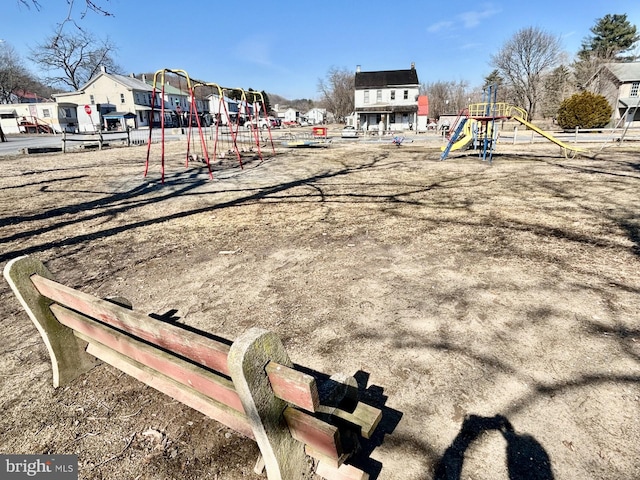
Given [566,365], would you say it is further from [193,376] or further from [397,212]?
[397,212]

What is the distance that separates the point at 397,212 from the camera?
7.71 m

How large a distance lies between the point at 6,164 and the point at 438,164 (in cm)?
1909

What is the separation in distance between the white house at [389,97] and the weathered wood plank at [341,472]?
157 feet

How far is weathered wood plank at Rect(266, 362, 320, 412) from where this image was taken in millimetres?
1401

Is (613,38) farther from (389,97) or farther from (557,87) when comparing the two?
(389,97)

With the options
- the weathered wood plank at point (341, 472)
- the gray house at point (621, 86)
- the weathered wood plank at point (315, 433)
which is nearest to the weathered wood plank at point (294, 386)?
the weathered wood plank at point (315, 433)

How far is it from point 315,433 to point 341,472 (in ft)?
1.57

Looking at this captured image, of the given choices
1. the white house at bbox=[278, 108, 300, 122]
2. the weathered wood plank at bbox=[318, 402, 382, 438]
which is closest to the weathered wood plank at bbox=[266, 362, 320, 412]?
the weathered wood plank at bbox=[318, 402, 382, 438]

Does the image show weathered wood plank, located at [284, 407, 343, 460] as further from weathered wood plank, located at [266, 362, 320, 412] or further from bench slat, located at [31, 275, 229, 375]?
bench slat, located at [31, 275, 229, 375]

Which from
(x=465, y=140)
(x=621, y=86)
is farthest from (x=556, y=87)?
(x=465, y=140)

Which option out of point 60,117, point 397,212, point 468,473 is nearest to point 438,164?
point 397,212

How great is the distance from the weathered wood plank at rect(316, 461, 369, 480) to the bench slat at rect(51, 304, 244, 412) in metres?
0.59

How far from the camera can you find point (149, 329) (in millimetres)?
1892

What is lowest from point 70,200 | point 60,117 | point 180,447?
point 180,447
